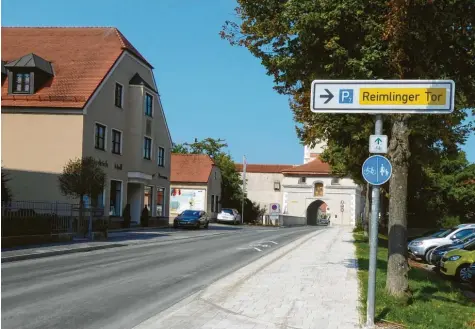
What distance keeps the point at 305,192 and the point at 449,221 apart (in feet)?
102

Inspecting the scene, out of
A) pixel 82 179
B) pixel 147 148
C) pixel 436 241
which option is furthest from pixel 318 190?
pixel 82 179

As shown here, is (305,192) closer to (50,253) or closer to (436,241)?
(436,241)

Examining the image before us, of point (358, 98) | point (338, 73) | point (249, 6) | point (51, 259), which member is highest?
point (249, 6)

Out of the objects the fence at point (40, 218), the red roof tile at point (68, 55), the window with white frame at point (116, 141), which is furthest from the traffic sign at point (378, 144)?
the window with white frame at point (116, 141)

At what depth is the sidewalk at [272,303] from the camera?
7.65 metres

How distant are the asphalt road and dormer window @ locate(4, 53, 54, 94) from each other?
1708cm

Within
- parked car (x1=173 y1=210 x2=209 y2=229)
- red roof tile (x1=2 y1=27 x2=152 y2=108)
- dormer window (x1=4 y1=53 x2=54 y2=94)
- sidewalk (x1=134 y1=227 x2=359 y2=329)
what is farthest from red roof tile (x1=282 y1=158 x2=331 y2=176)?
sidewalk (x1=134 y1=227 x2=359 y2=329)

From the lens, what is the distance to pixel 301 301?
9430 mm

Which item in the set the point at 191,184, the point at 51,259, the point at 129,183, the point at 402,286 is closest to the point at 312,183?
the point at 191,184

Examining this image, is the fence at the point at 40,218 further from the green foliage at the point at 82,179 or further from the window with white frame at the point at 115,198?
the window with white frame at the point at 115,198

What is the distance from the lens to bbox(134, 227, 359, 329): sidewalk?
7.65 metres

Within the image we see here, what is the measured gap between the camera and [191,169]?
61.9 m

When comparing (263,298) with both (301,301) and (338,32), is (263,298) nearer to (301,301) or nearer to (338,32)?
(301,301)

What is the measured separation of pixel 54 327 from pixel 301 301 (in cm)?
424
